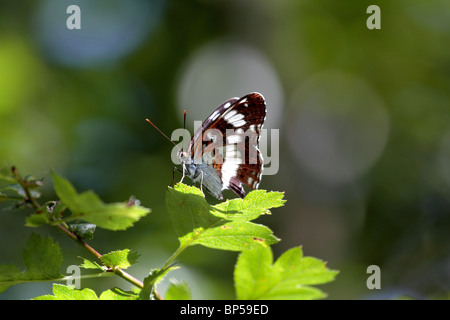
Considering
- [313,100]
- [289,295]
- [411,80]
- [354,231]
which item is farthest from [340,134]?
[289,295]

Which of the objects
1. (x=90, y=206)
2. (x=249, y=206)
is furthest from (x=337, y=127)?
(x=90, y=206)

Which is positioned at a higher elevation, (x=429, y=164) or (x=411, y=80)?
(x=411, y=80)

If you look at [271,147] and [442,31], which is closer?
[271,147]

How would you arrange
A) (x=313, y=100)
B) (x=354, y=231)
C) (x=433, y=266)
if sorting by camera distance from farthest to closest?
(x=313, y=100) < (x=354, y=231) < (x=433, y=266)

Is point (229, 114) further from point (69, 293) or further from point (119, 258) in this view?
point (69, 293)

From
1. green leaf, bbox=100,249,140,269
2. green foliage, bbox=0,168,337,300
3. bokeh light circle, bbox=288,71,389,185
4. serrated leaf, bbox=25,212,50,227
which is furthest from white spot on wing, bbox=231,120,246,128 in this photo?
bokeh light circle, bbox=288,71,389,185

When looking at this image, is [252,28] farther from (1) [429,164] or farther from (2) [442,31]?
(1) [429,164]
